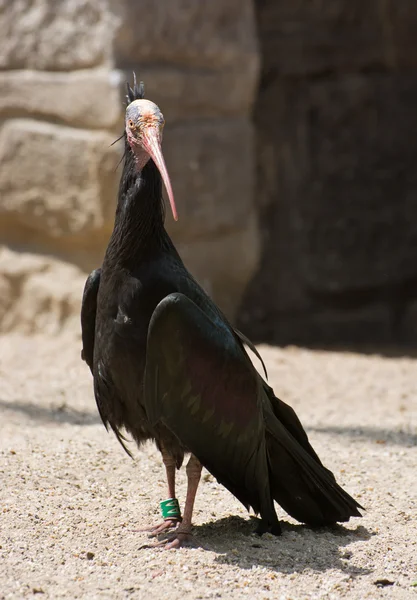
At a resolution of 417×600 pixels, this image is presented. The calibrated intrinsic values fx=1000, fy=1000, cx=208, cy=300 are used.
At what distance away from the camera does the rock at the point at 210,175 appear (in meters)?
7.09

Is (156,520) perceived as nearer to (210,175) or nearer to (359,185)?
(210,175)

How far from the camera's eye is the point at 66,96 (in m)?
6.95

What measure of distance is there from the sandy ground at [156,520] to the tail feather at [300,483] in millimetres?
97

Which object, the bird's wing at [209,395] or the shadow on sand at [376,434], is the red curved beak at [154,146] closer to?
the bird's wing at [209,395]

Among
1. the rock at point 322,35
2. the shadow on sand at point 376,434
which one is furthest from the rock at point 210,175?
the shadow on sand at point 376,434

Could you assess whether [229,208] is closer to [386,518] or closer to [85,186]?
[85,186]

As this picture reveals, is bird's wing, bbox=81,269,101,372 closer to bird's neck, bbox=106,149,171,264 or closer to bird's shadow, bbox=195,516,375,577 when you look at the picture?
bird's neck, bbox=106,149,171,264

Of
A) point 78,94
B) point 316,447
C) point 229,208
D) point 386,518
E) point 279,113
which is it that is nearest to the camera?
point 386,518

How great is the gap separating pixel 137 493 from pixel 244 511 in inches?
19.3

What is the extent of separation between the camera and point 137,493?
4.41 m

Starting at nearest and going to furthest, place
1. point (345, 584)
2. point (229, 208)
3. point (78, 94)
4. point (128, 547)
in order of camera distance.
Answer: point (345, 584) → point (128, 547) → point (78, 94) → point (229, 208)

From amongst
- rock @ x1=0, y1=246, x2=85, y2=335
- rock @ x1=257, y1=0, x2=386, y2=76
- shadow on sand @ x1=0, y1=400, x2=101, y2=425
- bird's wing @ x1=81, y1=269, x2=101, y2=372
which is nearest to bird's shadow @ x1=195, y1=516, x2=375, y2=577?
bird's wing @ x1=81, y1=269, x2=101, y2=372

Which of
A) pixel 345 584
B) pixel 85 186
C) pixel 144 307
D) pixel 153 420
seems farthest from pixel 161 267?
pixel 85 186

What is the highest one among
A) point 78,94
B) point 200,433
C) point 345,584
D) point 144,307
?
point 78,94
